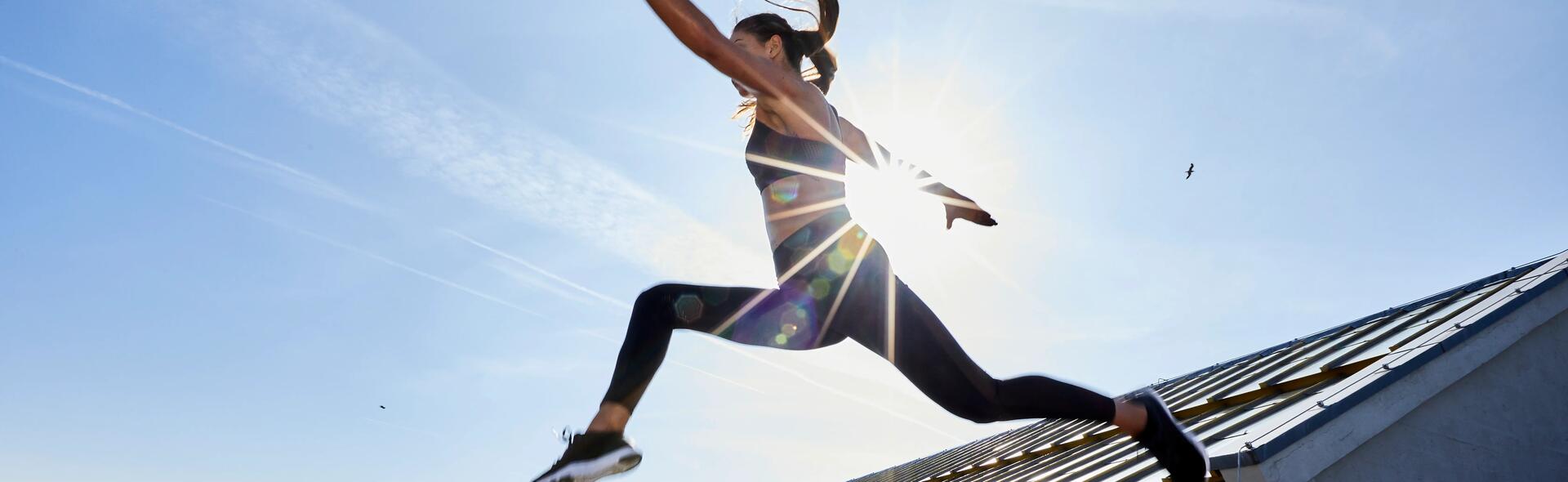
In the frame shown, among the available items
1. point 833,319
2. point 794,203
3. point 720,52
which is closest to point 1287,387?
point 833,319

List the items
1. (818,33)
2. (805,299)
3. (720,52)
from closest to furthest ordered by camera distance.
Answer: (720,52), (805,299), (818,33)

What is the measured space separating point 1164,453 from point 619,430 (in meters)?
1.92

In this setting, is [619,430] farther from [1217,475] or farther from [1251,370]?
[1251,370]

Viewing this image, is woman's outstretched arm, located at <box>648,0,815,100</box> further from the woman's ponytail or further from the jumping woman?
the woman's ponytail

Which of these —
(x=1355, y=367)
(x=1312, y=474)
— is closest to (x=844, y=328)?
(x=1312, y=474)

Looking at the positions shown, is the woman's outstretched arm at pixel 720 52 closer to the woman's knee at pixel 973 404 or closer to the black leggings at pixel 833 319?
the black leggings at pixel 833 319

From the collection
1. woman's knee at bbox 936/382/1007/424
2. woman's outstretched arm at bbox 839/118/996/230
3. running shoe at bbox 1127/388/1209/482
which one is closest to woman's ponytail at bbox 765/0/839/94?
woman's outstretched arm at bbox 839/118/996/230

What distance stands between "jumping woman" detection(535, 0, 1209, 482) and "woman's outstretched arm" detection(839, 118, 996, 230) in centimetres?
14

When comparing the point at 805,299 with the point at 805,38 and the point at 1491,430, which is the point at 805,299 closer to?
the point at 805,38

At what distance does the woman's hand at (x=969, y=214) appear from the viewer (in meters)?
3.28

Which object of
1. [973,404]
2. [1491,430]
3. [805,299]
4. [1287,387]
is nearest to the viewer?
[805,299]

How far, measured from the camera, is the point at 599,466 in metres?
2.59

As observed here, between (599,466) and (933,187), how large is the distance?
154 centimetres

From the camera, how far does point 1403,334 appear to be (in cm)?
528
